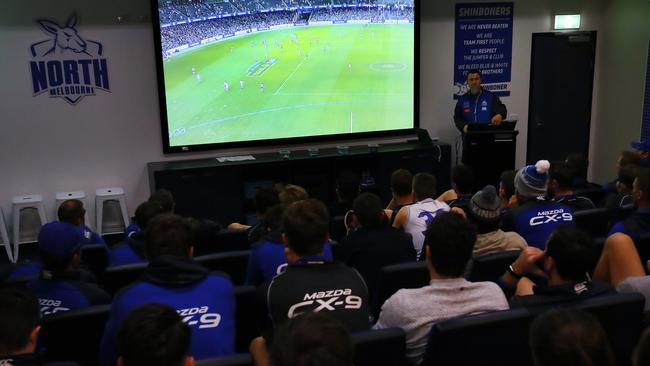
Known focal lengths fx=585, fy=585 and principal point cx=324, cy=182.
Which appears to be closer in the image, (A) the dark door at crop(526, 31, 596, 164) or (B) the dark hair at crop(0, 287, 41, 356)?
(B) the dark hair at crop(0, 287, 41, 356)

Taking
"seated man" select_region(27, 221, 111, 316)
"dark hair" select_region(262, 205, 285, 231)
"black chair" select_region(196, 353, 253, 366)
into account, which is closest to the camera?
"black chair" select_region(196, 353, 253, 366)

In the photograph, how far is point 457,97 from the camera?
6914 millimetres

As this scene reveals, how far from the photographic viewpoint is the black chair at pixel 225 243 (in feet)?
11.8

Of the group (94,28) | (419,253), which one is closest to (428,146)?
(419,253)

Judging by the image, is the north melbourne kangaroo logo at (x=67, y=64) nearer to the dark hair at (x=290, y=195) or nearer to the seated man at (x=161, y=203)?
the seated man at (x=161, y=203)

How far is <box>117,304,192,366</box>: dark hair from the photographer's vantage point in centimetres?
142

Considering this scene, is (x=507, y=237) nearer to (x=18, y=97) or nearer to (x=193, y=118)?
(x=193, y=118)

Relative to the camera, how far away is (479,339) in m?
1.97

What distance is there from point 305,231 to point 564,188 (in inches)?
89.0

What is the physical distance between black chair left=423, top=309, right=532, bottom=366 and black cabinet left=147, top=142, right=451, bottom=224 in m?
4.03

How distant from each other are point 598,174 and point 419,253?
17.3 feet

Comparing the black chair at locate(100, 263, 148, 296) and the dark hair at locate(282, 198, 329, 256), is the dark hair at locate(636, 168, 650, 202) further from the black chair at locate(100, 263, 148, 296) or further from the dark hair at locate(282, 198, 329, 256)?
the black chair at locate(100, 263, 148, 296)

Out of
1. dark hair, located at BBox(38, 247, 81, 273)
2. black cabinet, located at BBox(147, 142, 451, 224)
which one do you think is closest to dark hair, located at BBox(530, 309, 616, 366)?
dark hair, located at BBox(38, 247, 81, 273)

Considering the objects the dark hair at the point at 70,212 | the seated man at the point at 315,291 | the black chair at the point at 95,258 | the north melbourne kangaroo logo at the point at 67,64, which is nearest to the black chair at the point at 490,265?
the seated man at the point at 315,291
